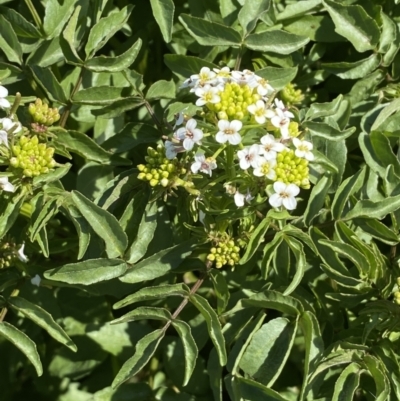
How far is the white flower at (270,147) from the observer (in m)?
2.00

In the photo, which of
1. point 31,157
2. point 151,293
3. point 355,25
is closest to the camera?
point 31,157

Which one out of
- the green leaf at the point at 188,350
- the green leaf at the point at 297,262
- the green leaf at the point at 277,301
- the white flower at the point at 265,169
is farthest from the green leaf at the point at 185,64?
the green leaf at the point at 188,350

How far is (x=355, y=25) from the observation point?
103 inches

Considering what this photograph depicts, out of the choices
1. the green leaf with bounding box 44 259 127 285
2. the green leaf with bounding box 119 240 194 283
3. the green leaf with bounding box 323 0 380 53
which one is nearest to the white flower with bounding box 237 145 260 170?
the green leaf with bounding box 119 240 194 283

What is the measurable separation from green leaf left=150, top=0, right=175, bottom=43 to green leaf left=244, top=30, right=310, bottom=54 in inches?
12.0

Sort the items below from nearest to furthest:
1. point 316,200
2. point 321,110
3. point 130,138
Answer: point 316,200
point 321,110
point 130,138

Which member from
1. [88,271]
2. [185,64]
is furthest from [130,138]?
[88,271]

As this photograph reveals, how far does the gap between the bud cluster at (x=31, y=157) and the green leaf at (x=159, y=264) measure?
46 cm

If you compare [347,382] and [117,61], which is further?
[117,61]

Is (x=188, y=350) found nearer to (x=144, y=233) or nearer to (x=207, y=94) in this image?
(x=144, y=233)

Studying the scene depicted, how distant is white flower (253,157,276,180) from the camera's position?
198 centimetres

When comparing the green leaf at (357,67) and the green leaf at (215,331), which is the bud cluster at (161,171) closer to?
the green leaf at (215,331)

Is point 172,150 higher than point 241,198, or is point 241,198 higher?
point 172,150

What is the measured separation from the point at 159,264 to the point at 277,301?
17.3 inches
